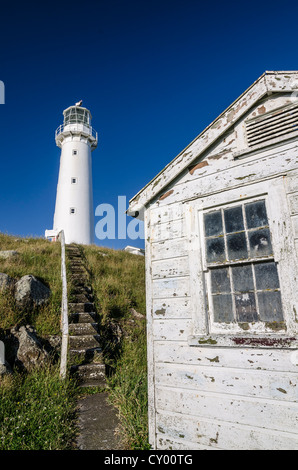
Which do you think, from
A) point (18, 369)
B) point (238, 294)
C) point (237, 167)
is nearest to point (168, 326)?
point (238, 294)

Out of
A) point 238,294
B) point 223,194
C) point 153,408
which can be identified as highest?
point 223,194

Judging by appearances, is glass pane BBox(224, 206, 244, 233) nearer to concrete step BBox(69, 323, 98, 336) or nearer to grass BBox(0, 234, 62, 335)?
concrete step BBox(69, 323, 98, 336)

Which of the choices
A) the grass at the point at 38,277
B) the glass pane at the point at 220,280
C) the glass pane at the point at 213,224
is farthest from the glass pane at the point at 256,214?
the grass at the point at 38,277

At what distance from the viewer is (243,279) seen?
11.5ft

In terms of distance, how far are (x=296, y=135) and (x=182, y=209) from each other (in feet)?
5.46

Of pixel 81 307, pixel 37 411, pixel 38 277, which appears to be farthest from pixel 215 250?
pixel 38 277

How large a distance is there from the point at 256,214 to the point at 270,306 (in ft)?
3.58

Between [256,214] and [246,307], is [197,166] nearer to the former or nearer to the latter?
[256,214]

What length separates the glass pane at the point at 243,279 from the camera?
11.4ft

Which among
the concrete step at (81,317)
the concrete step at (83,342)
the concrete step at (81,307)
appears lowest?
the concrete step at (83,342)

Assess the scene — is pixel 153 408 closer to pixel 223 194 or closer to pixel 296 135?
pixel 223 194

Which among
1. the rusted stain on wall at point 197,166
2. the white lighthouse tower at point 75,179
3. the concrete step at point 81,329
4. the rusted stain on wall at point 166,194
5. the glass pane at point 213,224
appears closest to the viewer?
the glass pane at point 213,224

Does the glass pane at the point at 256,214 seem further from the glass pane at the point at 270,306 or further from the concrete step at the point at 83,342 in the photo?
the concrete step at the point at 83,342

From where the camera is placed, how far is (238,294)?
138 inches
